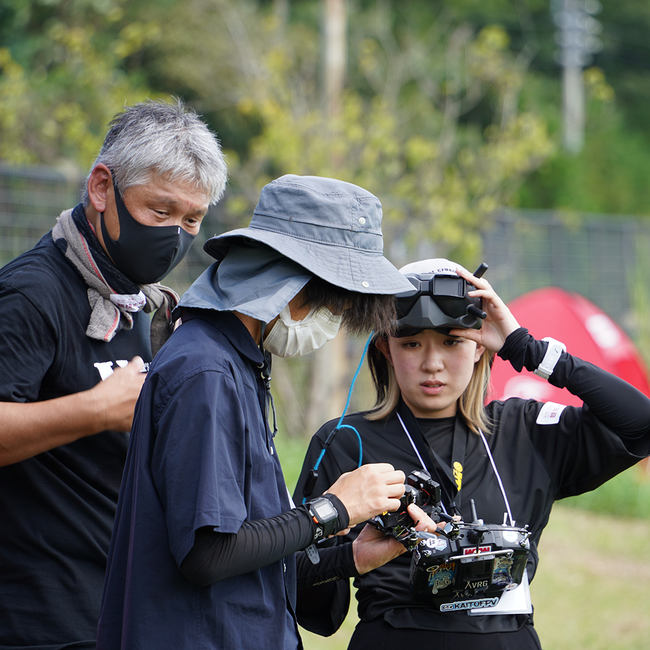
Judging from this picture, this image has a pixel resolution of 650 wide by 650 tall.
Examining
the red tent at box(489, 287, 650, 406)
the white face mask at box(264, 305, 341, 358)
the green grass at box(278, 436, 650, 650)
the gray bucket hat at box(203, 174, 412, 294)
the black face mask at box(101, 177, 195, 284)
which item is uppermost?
the red tent at box(489, 287, 650, 406)

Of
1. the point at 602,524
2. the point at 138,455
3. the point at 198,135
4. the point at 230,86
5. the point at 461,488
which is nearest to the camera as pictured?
the point at 138,455

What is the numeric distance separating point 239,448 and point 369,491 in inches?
14.6

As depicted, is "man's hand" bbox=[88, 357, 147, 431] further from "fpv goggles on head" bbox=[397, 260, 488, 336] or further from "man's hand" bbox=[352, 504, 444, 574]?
"fpv goggles on head" bbox=[397, 260, 488, 336]

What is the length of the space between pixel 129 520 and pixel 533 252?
13.0 meters

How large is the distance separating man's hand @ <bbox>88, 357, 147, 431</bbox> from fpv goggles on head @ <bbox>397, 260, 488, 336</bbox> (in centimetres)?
90

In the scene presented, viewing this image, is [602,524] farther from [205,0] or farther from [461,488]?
[205,0]

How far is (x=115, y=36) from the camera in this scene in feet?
51.8

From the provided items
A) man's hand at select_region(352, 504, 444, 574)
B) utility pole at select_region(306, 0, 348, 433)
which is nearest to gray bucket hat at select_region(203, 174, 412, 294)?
man's hand at select_region(352, 504, 444, 574)

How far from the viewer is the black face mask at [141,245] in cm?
241

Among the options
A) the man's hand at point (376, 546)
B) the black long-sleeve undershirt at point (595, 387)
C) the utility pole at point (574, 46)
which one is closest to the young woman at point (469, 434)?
the black long-sleeve undershirt at point (595, 387)

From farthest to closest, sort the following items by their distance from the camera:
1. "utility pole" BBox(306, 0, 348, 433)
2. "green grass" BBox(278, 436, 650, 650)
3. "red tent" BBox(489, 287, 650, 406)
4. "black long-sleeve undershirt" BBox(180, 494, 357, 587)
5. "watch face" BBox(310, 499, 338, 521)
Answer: "utility pole" BBox(306, 0, 348, 433), "red tent" BBox(489, 287, 650, 406), "green grass" BBox(278, 436, 650, 650), "watch face" BBox(310, 499, 338, 521), "black long-sleeve undershirt" BBox(180, 494, 357, 587)

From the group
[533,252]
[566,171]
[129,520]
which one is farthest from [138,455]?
[566,171]

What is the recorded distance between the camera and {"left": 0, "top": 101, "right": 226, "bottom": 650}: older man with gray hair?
2150mm

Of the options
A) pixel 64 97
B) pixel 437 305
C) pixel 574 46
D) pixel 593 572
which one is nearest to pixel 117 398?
pixel 437 305
